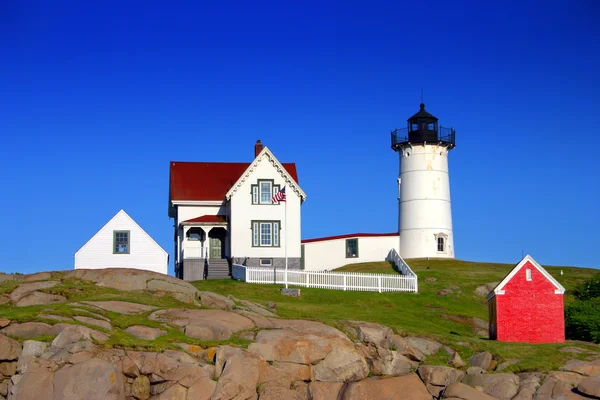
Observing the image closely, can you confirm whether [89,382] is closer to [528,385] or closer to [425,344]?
[425,344]

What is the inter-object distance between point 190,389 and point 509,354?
12.3 m

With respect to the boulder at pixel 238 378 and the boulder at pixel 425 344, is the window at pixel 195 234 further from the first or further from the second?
the boulder at pixel 238 378

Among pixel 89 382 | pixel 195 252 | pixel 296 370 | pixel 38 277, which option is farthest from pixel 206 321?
pixel 195 252

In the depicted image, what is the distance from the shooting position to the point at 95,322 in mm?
26438

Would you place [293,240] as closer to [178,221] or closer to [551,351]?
[178,221]

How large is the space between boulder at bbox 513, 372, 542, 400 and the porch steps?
26.1 m

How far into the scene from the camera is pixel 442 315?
1543 inches

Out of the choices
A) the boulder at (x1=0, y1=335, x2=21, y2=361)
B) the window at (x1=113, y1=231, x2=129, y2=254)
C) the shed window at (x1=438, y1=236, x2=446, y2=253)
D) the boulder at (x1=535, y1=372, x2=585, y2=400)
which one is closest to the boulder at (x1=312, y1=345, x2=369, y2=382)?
the boulder at (x1=535, y1=372, x2=585, y2=400)

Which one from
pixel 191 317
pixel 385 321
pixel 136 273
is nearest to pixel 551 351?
A: pixel 385 321

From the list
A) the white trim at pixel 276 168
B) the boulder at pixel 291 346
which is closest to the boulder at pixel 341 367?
the boulder at pixel 291 346

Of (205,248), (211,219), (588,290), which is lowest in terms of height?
(588,290)

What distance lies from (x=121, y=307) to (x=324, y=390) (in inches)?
320

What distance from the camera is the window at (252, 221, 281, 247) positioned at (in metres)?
50.9

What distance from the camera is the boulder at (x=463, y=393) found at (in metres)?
24.9
